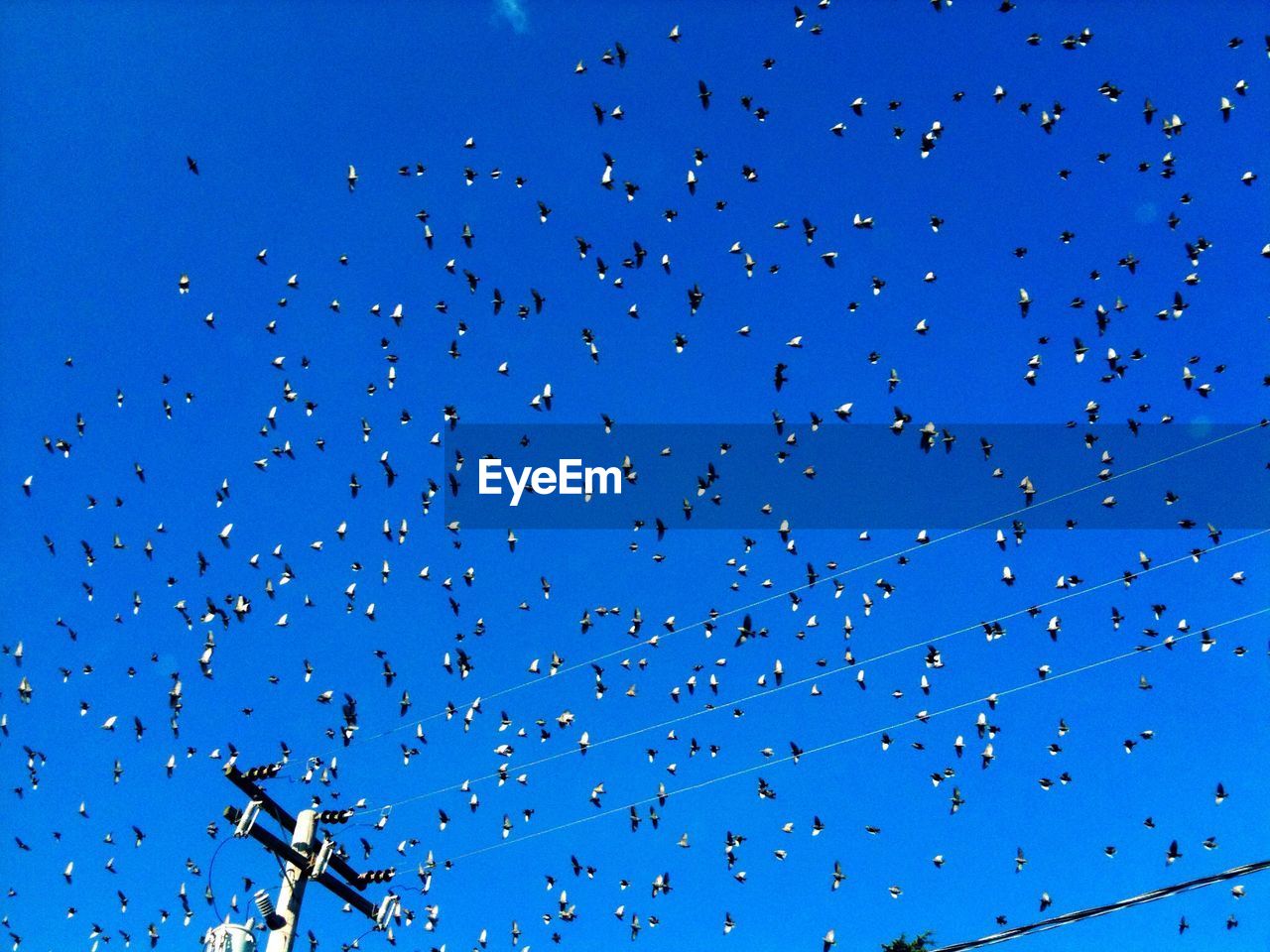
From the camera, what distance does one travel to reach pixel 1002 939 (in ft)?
33.3

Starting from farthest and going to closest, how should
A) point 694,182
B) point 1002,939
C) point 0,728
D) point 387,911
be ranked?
point 0,728 < point 694,182 < point 387,911 < point 1002,939

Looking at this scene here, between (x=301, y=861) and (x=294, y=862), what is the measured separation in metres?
0.11

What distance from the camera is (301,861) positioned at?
47.0ft

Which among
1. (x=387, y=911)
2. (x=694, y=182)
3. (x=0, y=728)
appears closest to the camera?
(x=387, y=911)

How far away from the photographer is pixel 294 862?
14.3 meters

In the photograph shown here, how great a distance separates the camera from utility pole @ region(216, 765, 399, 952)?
13.5 m

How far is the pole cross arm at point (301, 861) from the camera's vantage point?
531 inches

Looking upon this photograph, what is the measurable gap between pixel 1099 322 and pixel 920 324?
2.73m

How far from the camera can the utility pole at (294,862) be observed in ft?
44.1

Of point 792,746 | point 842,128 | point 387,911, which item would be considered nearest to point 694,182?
point 842,128

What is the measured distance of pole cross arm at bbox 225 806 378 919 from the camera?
13484 mm

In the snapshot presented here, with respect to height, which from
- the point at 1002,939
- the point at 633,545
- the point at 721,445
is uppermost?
the point at 721,445

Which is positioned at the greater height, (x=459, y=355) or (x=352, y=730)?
(x=459, y=355)

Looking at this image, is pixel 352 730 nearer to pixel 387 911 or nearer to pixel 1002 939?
pixel 387 911
